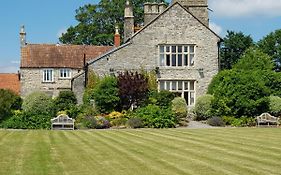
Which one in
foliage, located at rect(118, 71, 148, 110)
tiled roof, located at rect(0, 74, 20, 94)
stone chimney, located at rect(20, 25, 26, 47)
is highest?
stone chimney, located at rect(20, 25, 26, 47)

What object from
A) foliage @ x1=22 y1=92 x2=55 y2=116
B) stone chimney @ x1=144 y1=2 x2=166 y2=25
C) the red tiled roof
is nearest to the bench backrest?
foliage @ x1=22 y1=92 x2=55 y2=116

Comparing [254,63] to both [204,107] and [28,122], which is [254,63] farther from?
[28,122]

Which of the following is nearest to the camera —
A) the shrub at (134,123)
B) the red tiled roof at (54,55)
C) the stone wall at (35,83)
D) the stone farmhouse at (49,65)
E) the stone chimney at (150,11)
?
the shrub at (134,123)

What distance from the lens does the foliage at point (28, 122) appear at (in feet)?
98.9

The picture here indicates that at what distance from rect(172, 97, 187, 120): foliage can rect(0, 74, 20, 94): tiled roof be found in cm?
2517

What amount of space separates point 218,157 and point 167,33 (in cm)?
2674

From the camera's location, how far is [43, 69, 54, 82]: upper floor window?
164 ft

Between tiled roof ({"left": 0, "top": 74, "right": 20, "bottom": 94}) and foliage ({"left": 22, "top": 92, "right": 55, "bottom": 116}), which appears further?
tiled roof ({"left": 0, "top": 74, "right": 20, "bottom": 94})

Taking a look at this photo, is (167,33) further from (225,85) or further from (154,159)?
(154,159)

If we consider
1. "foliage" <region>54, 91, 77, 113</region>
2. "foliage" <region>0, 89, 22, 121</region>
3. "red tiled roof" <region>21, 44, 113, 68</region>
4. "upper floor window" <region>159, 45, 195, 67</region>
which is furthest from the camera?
"red tiled roof" <region>21, 44, 113, 68</region>

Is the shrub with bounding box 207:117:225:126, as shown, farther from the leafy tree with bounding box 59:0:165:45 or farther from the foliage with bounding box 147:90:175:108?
the leafy tree with bounding box 59:0:165:45

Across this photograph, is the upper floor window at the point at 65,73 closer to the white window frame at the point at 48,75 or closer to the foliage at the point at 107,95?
the white window frame at the point at 48,75

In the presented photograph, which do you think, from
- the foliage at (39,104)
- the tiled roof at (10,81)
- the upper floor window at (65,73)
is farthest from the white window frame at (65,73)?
the foliage at (39,104)

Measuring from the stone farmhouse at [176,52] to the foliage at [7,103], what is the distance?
8.05 metres
